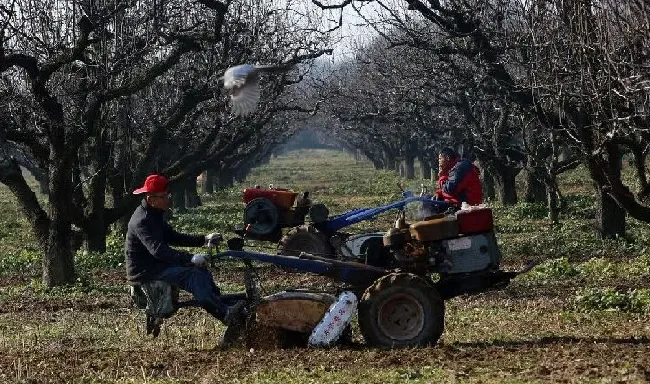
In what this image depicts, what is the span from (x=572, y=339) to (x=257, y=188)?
7.96 meters

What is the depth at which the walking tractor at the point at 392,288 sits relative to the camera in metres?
11.8

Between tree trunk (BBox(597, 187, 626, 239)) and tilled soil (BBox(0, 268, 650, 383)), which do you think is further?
tree trunk (BBox(597, 187, 626, 239))

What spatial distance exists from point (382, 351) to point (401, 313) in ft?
2.15

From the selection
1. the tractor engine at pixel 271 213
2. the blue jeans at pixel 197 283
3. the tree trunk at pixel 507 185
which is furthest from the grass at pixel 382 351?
the tree trunk at pixel 507 185

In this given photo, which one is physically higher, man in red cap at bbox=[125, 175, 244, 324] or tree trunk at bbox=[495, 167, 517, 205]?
tree trunk at bbox=[495, 167, 517, 205]

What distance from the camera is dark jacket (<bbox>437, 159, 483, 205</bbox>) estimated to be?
1631cm

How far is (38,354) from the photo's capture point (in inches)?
465

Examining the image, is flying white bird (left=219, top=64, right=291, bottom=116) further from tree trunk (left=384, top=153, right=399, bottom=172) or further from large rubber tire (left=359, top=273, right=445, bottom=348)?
tree trunk (left=384, top=153, right=399, bottom=172)

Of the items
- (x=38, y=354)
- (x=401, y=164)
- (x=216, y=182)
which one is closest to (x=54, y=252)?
(x=38, y=354)

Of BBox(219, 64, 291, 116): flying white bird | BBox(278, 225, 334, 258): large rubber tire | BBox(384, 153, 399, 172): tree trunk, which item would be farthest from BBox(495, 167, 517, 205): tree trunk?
BBox(384, 153, 399, 172): tree trunk

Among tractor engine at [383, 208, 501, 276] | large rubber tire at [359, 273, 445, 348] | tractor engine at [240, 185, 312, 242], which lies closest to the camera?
large rubber tire at [359, 273, 445, 348]

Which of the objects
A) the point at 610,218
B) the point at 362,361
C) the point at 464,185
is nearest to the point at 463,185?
the point at 464,185

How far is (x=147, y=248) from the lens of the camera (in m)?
11.9

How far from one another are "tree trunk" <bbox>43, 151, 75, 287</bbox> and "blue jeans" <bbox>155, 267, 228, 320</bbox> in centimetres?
829
